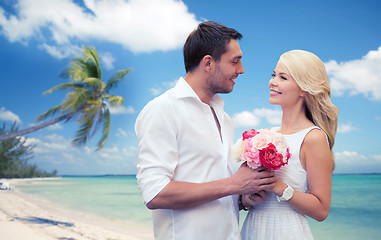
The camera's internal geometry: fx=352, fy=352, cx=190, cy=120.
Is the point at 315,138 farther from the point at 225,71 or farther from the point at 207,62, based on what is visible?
the point at 207,62

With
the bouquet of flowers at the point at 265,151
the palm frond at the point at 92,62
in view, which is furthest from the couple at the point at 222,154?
the palm frond at the point at 92,62

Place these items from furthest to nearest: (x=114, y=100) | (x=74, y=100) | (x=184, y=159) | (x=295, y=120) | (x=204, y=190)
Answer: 1. (x=114, y=100)
2. (x=74, y=100)
3. (x=295, y=120)
4. (x=184, y=159)
5. (x=204, y=190)

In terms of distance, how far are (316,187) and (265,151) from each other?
601mm

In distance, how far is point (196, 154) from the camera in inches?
98.0

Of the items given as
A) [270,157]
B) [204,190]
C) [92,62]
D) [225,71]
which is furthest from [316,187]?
[92,62]

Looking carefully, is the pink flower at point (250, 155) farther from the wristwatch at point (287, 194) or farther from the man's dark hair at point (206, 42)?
the man's dark hair at point (206, 42)

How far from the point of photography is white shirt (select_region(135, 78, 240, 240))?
90.3 inches

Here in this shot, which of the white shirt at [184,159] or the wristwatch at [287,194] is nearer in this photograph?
the white shirt at [184,159]

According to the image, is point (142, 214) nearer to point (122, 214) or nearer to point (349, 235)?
point (122, 214)

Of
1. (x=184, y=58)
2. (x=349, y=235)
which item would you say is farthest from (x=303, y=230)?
(x=349, y=235)

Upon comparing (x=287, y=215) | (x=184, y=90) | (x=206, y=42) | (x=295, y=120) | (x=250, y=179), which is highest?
(x=206, y=42)

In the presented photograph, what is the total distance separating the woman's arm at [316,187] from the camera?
101 inches

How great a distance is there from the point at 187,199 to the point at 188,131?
50 centimetres

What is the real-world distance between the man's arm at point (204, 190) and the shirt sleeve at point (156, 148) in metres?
0.06
